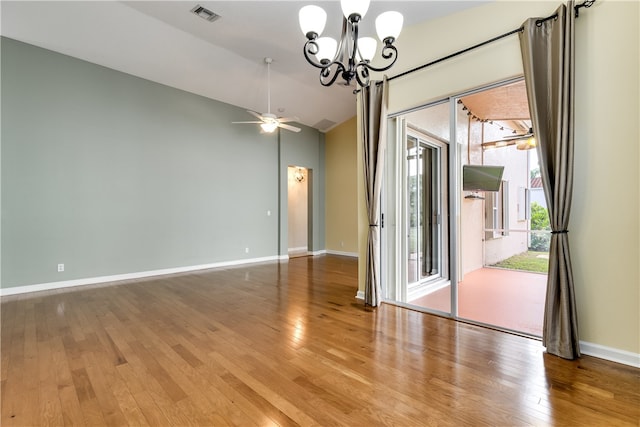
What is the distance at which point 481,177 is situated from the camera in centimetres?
450

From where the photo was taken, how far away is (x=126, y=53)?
4859 millimetres

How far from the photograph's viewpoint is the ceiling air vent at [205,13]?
390 centimetres

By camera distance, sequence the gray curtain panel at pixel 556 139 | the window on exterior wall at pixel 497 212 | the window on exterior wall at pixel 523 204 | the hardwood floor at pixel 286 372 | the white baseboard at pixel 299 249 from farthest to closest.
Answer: the white baseboard at pixel 299 249 → the window on exterior wall at pixel 497 212 → the window on exterior wall at pixel 523 204 → the gray curtain panel at pixel 556 139 → the hardwood floor at pixel 286 372

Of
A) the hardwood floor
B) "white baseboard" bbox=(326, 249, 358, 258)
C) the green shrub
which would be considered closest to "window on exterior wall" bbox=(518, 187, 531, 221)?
the green shrub

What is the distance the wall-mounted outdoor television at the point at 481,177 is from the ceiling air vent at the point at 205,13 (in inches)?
164

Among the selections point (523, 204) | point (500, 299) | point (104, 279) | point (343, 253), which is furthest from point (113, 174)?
point (500, 299)

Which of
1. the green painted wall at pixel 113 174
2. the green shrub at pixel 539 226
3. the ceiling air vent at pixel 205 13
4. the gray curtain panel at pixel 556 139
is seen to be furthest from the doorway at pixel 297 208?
the gray curtain panel at pixel 556 139

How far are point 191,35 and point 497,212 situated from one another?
5.55 meters

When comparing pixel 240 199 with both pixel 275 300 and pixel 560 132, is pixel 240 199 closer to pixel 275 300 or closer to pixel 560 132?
pixel 275 300

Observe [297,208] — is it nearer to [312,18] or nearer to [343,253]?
[343,253]

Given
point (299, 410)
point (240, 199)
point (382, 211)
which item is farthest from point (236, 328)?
point (240, 199)

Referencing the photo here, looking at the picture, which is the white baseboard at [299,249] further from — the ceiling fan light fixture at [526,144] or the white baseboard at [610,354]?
the white baseboard at [610,354]

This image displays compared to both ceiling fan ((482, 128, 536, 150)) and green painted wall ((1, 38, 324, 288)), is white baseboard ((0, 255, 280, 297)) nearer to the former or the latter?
green painted wall ((1, 38, 324, 288))

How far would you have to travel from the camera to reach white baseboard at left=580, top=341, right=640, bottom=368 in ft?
7.40
